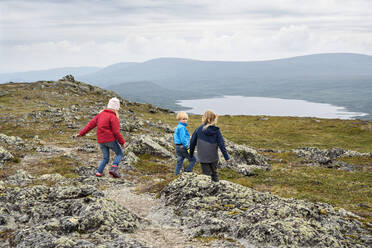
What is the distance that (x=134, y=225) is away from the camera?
11047 mm

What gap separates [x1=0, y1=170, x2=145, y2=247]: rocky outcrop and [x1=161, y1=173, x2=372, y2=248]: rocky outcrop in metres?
2.54

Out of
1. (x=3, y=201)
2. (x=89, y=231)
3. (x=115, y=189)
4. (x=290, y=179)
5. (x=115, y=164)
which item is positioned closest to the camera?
(x=89, y=231)

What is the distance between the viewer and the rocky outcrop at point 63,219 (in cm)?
942

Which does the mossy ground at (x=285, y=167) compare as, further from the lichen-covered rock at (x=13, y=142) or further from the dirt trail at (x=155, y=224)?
the lichen-covered rock at (x=13, y=142)

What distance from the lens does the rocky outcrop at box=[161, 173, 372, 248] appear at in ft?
32.2

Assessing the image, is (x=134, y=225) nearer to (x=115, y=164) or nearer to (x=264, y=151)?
(x=115, y=164)

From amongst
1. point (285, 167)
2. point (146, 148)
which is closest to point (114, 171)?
point (146, 148)

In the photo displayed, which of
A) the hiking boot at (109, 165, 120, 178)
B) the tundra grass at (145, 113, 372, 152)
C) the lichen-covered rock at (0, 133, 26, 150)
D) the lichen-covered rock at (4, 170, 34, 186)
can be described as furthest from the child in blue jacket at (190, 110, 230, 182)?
the tundra grass at (145, 113, 372, 152)

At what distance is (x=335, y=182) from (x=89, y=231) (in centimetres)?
2238

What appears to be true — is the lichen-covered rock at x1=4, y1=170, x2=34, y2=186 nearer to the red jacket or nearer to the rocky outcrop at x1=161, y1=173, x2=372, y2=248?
the red jacket

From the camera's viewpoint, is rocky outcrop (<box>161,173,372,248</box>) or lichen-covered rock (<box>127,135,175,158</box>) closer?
rocky outcrop (<box>161,173,372,248</box>)

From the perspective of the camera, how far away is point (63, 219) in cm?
1081

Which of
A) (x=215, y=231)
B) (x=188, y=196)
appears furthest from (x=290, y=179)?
(x=215, y=231)

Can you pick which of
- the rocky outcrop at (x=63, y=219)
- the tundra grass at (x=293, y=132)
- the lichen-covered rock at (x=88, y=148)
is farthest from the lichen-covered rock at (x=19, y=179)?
the tundra grass at (x=293, y=132)
